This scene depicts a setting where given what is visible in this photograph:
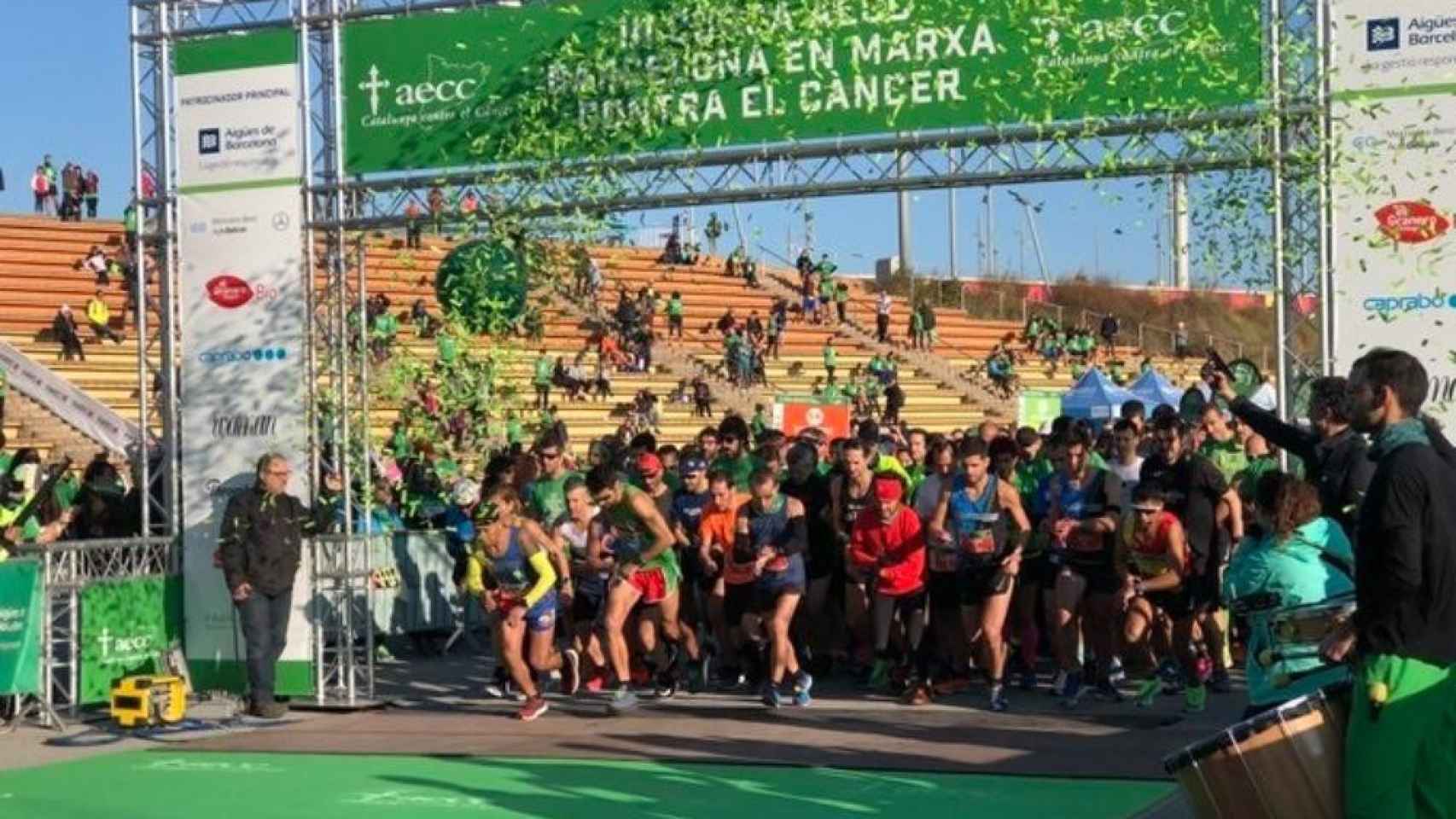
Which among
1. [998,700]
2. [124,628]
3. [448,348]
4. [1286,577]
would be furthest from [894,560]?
[1286,577]

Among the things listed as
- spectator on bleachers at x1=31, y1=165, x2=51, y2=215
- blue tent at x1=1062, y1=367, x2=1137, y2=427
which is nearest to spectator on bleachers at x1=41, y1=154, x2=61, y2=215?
spectator on bleachers at x1=31, y1=165, x2=51, y2=215

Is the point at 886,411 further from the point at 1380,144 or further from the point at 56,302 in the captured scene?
the point at 1380,144

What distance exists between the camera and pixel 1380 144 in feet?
38.7

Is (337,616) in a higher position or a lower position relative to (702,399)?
lower

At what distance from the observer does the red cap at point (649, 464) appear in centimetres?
1576

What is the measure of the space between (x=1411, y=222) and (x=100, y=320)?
79.5 ft

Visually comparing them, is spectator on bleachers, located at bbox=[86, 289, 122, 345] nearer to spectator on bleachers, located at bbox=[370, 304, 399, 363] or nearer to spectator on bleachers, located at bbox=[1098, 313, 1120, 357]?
spectator on bleachers, located at bbox=[370, 304, 399, 363]

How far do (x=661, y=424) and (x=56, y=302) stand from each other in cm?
986

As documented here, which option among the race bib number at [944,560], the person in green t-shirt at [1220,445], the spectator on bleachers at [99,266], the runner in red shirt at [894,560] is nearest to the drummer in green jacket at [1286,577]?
the race bib number at [944,560]

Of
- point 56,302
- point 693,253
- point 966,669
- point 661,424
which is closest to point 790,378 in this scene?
point 661,424

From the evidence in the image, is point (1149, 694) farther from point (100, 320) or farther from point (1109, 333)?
point (1109, 333)

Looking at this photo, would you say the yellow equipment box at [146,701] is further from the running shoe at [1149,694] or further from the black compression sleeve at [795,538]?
the running shoe at [1149,694]

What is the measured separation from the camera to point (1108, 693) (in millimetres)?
13961

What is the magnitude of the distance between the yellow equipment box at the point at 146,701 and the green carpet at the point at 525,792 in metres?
1.40
